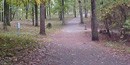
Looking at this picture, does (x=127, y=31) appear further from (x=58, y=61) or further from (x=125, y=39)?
(x=58, y=61)

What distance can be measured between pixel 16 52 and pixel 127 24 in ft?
40.7

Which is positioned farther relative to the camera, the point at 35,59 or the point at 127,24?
the point at 127,24

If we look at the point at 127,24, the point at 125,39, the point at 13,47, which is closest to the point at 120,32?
the point at 125,39

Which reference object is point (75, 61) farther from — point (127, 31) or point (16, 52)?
point (127, 31)

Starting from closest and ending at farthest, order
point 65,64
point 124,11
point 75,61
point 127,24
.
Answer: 1. point 65,64
2. point 75,61
3. point 127,24
4. point 124,11

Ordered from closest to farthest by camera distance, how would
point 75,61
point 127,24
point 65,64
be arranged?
point 65,64 → point 75,61 → point 127,24

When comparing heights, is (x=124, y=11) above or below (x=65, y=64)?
above

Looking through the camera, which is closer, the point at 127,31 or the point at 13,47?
the point at 13,47

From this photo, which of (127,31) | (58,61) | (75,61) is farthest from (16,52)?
(127,31)

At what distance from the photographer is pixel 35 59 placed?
1101 centimetres

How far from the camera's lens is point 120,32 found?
25.0 metres

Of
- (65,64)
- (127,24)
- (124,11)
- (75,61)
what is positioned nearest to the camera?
(65,64)

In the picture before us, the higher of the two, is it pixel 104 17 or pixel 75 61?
pixel 104 17

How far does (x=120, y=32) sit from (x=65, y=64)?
15007 mm
